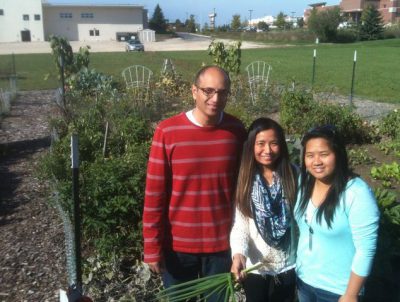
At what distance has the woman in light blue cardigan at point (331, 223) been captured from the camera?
204cm

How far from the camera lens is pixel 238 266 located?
2.31 meters

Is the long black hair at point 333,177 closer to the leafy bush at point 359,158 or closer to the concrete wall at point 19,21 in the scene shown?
the leafy bush at point 359,158

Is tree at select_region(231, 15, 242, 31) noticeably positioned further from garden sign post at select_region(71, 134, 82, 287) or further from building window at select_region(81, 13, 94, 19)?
garden sign post at select_region(71, 134, 82, 287)

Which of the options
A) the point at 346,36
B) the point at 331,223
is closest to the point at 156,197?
the point at 331,223

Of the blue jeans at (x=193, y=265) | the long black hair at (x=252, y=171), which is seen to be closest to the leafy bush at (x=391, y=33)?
the long black hair at (x=252, y=171)

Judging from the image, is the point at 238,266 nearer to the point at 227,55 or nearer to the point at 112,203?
the point at 112,203

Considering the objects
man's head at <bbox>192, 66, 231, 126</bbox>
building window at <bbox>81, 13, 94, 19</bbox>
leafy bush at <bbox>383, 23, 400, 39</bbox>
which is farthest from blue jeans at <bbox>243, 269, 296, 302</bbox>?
building window at <bbox>81, 13, 94, 19</bbox>

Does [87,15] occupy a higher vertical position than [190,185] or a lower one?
higher

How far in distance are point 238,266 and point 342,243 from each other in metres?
0.49

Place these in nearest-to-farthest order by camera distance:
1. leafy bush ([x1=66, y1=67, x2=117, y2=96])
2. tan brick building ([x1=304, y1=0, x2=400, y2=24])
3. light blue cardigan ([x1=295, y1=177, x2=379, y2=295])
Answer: light blue cardigan ([x1=295, y1=177, x2=379, y2=295]) → leafy bush ([x1=66, y1=67, x2=117, y2=96]) → tan brick building ([x1=304, y1=0, x2=400, y2=24])

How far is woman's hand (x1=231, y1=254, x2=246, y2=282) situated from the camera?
2.32m

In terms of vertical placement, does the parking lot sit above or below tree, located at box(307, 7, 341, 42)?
below

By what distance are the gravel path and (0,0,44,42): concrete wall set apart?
219 feet

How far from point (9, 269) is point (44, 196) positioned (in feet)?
5.57
